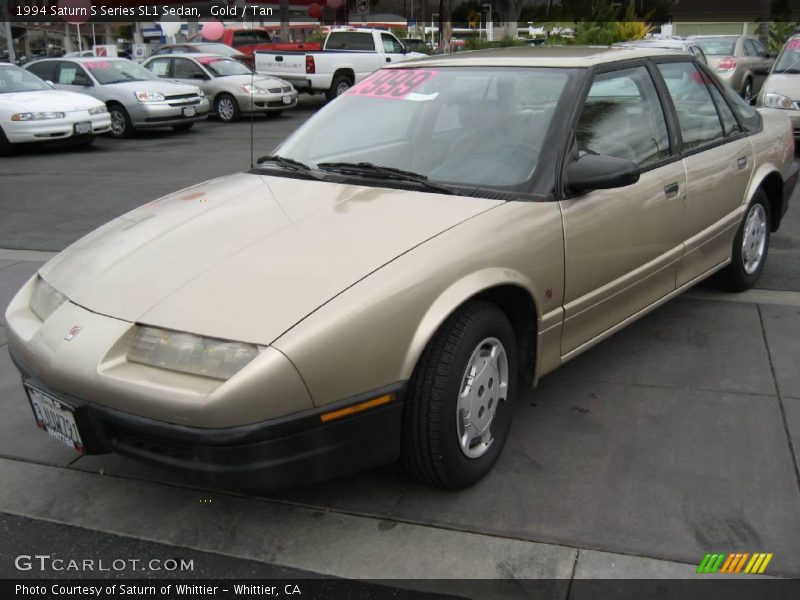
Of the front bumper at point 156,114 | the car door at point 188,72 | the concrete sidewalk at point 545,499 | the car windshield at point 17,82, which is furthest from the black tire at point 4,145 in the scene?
the concrete sidewalk at point 545,499

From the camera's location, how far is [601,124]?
3785 millimetres

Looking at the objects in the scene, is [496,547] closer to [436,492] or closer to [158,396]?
[436,492]

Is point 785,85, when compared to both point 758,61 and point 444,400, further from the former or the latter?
point 444,400

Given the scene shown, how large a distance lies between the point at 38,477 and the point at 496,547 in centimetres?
192

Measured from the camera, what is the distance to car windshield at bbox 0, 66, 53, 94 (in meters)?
12.9

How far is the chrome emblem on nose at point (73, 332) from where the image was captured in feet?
9.07

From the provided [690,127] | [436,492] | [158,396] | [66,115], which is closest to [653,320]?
[690,127]

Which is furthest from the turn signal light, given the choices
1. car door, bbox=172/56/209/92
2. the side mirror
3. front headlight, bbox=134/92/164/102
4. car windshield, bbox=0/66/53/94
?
car door, bbox=172/56/209/92

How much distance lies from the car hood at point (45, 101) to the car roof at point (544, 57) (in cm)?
997

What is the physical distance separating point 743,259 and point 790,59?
7.03 meters

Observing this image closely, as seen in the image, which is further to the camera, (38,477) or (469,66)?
(469,66)

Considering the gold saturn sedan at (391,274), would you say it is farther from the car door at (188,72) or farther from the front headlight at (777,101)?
the car door at (188,72)

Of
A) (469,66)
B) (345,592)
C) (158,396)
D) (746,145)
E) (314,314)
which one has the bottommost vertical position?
(345,592)

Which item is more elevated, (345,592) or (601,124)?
(601,124)
